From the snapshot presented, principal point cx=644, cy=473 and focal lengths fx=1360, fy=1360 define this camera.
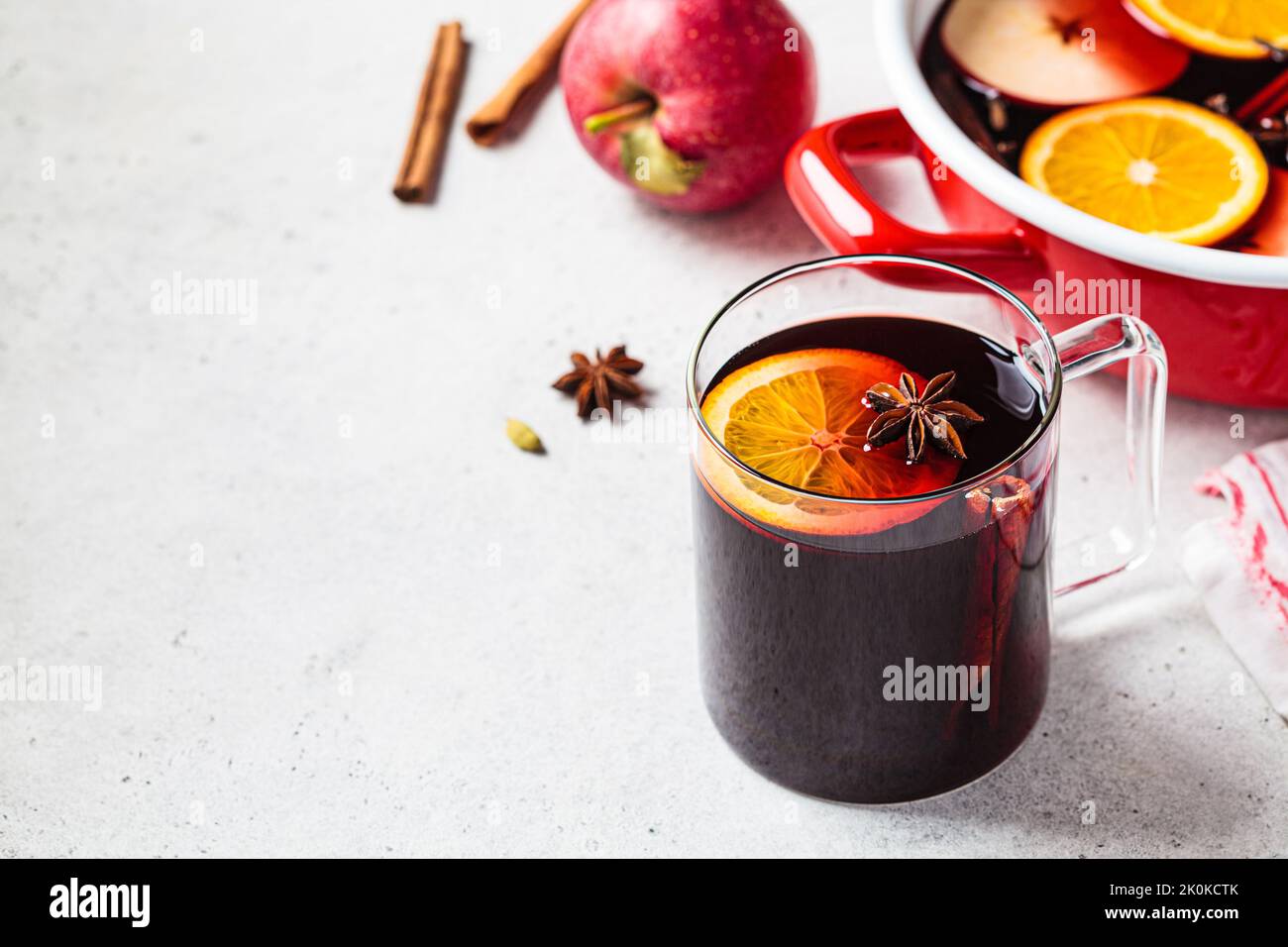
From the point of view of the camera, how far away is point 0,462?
120 cm

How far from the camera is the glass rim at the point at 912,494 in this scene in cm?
71

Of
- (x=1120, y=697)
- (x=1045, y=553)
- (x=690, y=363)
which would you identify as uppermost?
(x=690, y=363)

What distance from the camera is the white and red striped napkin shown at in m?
0.97

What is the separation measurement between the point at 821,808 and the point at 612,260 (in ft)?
1.97

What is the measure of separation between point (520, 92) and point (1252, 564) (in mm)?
891

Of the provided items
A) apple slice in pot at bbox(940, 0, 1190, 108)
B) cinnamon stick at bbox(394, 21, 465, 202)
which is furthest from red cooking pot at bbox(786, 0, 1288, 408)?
cinnamon stick at bbox(394, 21, 465, 202)

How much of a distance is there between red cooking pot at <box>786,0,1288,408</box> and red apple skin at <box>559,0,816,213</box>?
6.6 inches

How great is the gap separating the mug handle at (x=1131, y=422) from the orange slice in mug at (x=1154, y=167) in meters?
0.16

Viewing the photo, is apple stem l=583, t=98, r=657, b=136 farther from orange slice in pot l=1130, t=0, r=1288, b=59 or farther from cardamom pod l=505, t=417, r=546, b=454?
orange slice in pot l=1130, t=0, r=1288, b=59

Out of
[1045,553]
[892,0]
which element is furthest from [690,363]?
[892,0]

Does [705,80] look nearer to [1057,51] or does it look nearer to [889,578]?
[1057,51]

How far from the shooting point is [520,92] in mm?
1474

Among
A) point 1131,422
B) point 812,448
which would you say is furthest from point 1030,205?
point 812,448
